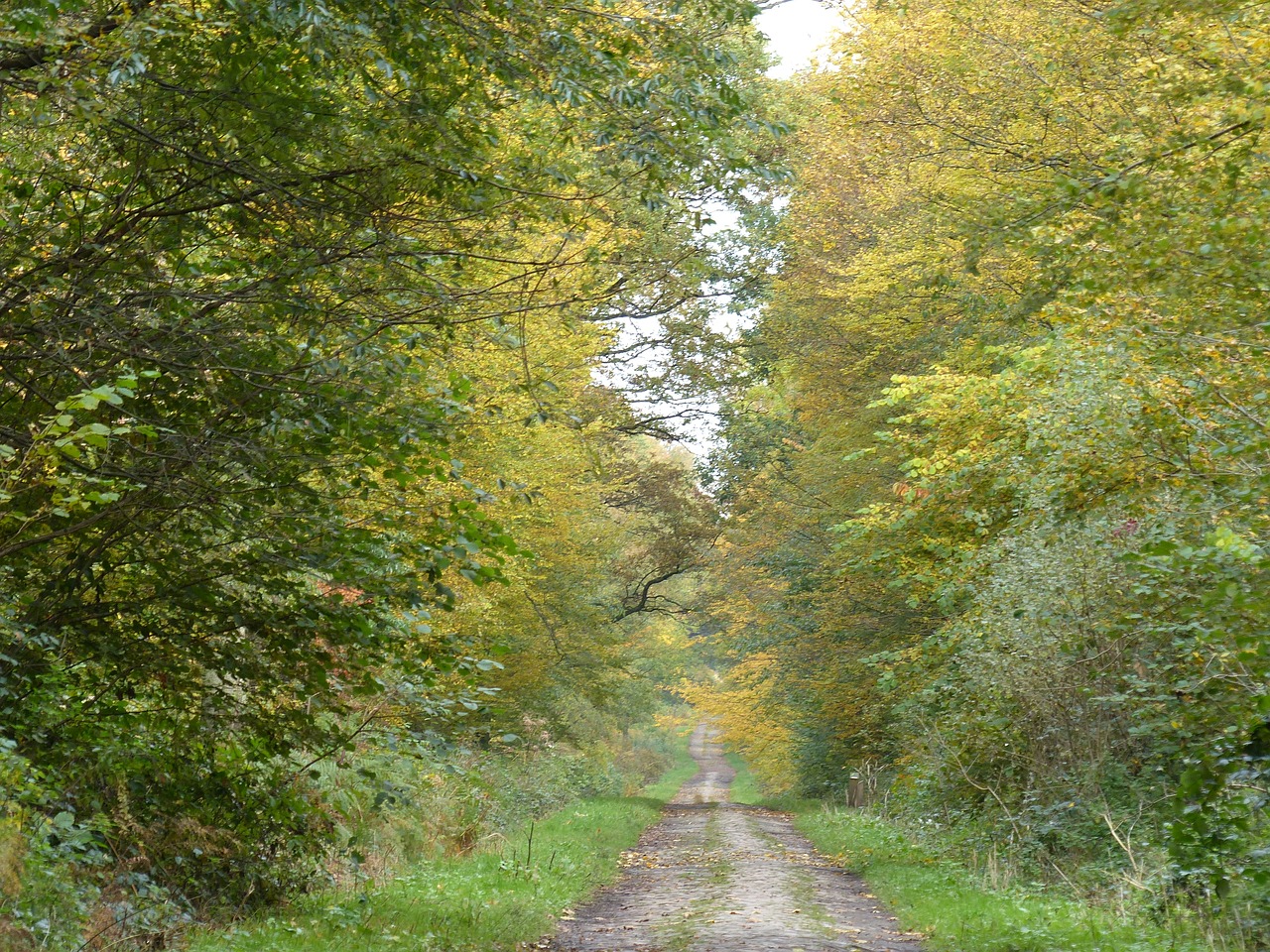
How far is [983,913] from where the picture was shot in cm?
1000

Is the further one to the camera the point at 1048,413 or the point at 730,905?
the point at 1048,413

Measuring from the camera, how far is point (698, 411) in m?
30.4

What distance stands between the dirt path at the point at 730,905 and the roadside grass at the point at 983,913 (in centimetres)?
29

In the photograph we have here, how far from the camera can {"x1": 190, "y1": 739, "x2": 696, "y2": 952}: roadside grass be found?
25.1ft

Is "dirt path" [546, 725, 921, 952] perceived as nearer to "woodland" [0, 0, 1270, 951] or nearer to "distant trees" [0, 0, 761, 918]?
"woodland" [0, 0, 1270, 951]

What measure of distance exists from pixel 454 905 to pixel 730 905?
11.2 ft

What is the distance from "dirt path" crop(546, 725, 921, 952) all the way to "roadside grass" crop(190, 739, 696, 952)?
420 millimetres

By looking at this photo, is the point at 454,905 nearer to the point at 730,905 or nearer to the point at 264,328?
the point at 730,905

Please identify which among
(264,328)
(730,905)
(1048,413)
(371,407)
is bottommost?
(730,905)

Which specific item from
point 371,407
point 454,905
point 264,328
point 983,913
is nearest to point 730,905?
point 983,913

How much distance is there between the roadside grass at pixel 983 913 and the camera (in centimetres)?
799

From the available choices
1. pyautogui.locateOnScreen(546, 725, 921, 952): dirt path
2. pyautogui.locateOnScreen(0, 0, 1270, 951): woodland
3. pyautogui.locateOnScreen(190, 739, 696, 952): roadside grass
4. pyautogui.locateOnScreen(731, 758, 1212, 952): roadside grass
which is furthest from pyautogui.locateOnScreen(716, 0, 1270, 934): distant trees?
pyautogui.locateOnScreen(190, 739, 696, 952): roadside grass

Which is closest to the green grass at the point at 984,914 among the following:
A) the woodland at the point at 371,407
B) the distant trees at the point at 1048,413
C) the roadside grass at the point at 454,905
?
the woodland at the point at 371,407

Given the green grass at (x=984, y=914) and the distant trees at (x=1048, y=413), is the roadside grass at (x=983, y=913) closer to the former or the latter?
the green grass at (x=984, y=914)
